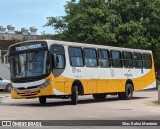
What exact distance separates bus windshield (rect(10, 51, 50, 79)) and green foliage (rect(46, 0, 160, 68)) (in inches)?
895

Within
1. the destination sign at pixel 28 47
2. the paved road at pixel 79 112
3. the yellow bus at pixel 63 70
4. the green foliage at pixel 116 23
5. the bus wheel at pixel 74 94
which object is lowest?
the paved road at pixel 79 112

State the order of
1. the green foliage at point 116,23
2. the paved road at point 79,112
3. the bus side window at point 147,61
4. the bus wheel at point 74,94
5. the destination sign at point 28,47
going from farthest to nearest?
the green foliage at point 116,23, the bus side window at point 147,61, the bus wheel at point 74,94, the destination sign at point 28,47, the paved road at point 79,112

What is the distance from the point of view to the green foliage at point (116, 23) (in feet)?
150

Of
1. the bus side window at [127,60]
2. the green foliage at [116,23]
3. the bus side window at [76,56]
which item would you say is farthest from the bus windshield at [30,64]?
the green foliage at [116,23]

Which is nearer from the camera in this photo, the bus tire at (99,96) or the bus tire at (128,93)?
the bus tire at (128,93)

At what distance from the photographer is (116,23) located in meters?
47.2

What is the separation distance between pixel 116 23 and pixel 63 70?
82.8ft

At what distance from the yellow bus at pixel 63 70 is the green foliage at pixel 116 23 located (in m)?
17.8

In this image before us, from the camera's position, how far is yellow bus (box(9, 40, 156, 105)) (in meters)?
22.0

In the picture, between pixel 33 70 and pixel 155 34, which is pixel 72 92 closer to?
pixel 33 70

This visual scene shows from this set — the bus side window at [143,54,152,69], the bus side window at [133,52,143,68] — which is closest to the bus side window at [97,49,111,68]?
the bus side window at [133,52,143,68]

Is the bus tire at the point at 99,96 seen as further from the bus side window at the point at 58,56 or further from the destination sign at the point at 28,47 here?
the destination sign at the point at 28,47

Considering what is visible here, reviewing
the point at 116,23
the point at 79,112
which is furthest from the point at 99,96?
the point at 116,23

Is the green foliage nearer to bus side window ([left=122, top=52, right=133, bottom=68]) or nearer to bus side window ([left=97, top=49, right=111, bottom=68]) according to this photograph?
bus side window ([left=122, top=52, right=133, bottom=68])
